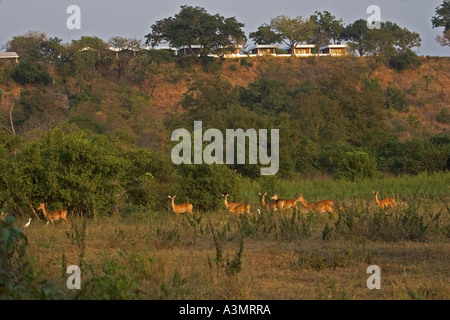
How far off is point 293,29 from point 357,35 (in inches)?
221

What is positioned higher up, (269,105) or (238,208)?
(269,105)

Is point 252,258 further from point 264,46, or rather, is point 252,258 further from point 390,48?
point 264,46

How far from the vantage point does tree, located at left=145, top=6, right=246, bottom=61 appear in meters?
49.8

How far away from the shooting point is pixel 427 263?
7328mm

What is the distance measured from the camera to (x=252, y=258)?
25.7 feet

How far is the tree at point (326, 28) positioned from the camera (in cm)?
5678

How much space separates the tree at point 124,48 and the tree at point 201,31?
2.84 meters

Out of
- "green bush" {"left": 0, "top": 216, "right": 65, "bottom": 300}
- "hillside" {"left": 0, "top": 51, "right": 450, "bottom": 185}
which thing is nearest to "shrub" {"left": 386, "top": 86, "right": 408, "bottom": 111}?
"hillside" {"left": 0, "top": 51, "right": 450, "bottom": 185}

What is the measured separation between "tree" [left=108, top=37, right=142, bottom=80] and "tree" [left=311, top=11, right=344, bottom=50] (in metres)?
16.7

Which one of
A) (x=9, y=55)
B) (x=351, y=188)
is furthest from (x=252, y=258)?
(x=9, y=55)

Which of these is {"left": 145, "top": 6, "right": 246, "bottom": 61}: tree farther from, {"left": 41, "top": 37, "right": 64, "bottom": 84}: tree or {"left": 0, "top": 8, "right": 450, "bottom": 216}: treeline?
{"left": 41, "top": 37, "right": 64, "bottom": 84}: tree
